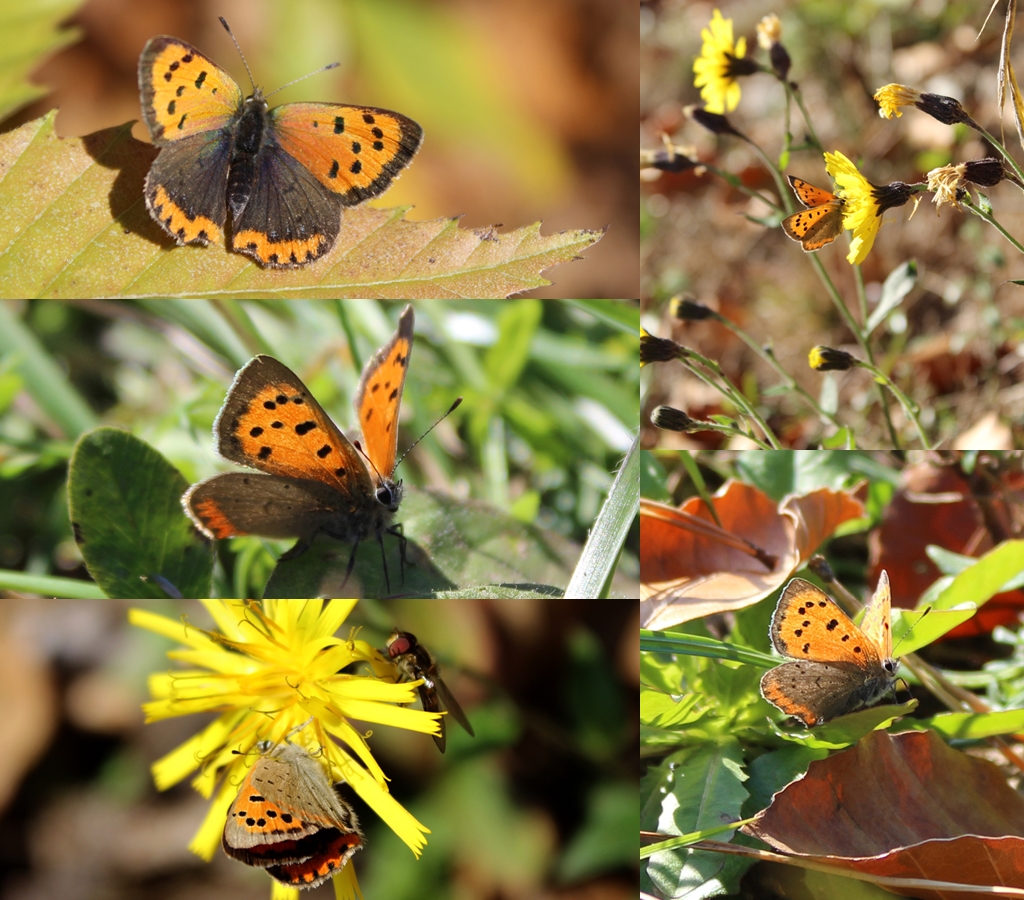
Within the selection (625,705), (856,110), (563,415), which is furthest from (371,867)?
(856,110)

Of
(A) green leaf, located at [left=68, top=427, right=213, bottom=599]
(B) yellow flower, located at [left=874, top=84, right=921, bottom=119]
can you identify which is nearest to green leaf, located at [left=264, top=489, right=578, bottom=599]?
(A) green leaf, located at [left=68, top=427, right=213, bottom=599]

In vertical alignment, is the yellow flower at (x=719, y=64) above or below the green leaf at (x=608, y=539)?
above

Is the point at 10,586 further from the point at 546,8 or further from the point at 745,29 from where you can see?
the point at 745,29

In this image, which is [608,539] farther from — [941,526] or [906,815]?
[941,526]

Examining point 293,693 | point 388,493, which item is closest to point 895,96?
point 388,493

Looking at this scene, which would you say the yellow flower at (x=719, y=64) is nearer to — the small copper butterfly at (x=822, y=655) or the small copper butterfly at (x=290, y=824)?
the small copper butterfly at (x=822, y=655)

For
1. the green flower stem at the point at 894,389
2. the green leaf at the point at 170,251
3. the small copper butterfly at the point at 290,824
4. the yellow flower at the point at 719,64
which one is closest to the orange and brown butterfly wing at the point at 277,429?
the green leaf at the point at 170,251
